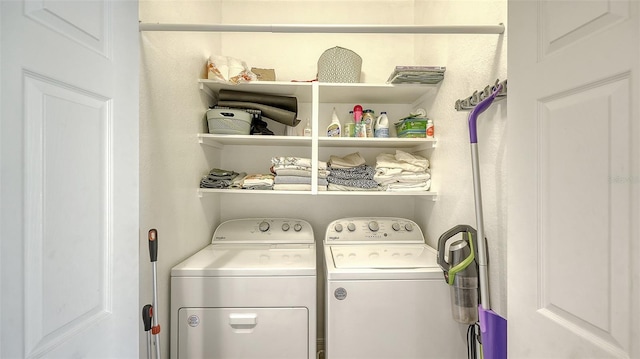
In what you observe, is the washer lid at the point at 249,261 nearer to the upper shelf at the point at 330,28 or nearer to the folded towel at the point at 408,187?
the folded towel at the point at 408,187

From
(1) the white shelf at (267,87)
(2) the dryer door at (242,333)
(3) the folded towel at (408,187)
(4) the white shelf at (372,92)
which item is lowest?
(2) the dryer door at (242,333)

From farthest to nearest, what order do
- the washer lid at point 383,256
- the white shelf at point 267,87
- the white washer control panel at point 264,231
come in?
1. the white washer control panel at point 264,231
2. the white shelf at point 267,87
3. the washer lid at point 383,256

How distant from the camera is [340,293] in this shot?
1281mm
